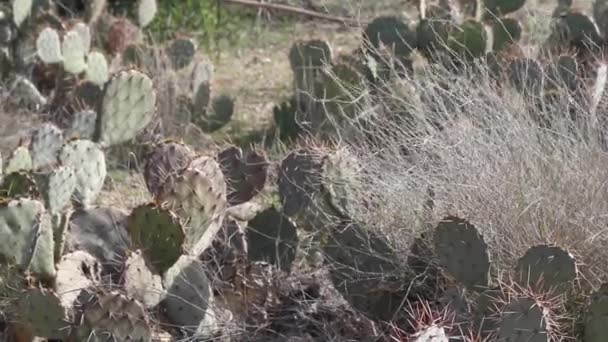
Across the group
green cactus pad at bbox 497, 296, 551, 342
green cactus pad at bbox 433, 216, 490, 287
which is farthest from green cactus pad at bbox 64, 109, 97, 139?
green cactus pad at bbox 497, 296, 551, 342

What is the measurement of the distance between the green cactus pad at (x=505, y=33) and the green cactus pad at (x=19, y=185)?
8.24 feet

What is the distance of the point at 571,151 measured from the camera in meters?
3.91

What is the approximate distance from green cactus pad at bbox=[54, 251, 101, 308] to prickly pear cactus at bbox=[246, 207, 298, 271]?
55 centimetres

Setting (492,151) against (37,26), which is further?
(37,26)

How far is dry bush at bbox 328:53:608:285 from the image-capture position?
3.73m

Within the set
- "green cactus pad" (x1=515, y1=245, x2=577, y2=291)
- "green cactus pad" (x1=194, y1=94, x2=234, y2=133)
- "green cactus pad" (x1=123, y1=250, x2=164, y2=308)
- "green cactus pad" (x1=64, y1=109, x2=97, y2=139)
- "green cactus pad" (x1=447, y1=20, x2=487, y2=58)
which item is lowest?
"green cactus pad" (x1=194, y1=94, x2=234, y2=133)

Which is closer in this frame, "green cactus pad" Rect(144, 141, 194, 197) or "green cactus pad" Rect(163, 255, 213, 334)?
"green cactus pad" Rect(163, 255, 213, 334)

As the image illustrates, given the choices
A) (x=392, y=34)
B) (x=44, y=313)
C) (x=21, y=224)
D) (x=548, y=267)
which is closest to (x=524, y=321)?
(x=548, y=267)

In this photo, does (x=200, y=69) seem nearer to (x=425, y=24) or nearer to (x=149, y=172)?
(x=425, y=24)

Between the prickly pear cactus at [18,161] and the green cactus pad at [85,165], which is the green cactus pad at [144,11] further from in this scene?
the green cactus pad at [85,165]

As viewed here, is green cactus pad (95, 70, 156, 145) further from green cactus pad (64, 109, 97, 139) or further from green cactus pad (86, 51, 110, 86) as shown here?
green cactus pad (86, 51, 110, 86)

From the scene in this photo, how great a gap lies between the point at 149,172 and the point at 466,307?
1.37m

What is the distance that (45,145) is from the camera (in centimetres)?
505

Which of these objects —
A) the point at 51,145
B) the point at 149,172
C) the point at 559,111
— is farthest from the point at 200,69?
the point at 559,111
